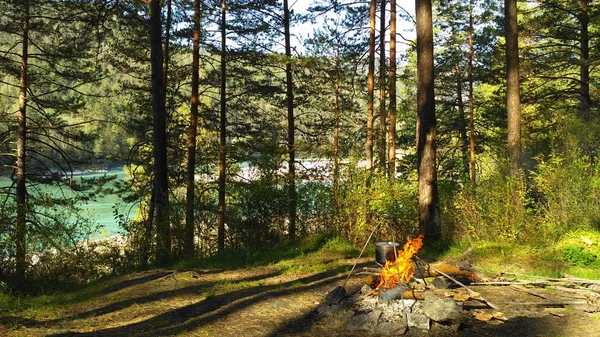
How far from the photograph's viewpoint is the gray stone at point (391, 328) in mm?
4598

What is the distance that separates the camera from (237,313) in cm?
538

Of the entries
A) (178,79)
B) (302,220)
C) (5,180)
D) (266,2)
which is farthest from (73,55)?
(5,180)

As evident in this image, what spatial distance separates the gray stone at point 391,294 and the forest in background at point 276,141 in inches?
49.6

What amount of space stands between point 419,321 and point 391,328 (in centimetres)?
35

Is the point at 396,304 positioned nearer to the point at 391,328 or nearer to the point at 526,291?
the point at 391,328

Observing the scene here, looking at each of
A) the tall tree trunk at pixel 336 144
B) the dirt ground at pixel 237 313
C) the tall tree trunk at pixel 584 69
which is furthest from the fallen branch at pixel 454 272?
the tall tree trunk at pixel 584 69

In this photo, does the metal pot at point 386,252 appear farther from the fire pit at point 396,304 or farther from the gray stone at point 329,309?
the gray stone at point 329,309

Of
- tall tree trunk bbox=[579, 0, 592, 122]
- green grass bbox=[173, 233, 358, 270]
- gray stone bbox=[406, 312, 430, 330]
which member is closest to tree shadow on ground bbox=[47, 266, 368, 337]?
green grass bbox=[173, 233, 358, 270]

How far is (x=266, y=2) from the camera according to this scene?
15.3 metres

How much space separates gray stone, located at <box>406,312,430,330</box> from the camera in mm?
4684

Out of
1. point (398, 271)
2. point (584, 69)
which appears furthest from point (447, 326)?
point (584, 69)

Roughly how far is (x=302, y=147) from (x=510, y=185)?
6760 millimetres

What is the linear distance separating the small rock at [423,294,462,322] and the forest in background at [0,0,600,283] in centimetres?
158

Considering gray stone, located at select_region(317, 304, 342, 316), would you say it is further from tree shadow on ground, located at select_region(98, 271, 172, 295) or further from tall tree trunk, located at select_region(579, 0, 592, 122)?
tall tree trunk, located at select_region(579, 0, 592, 122)
